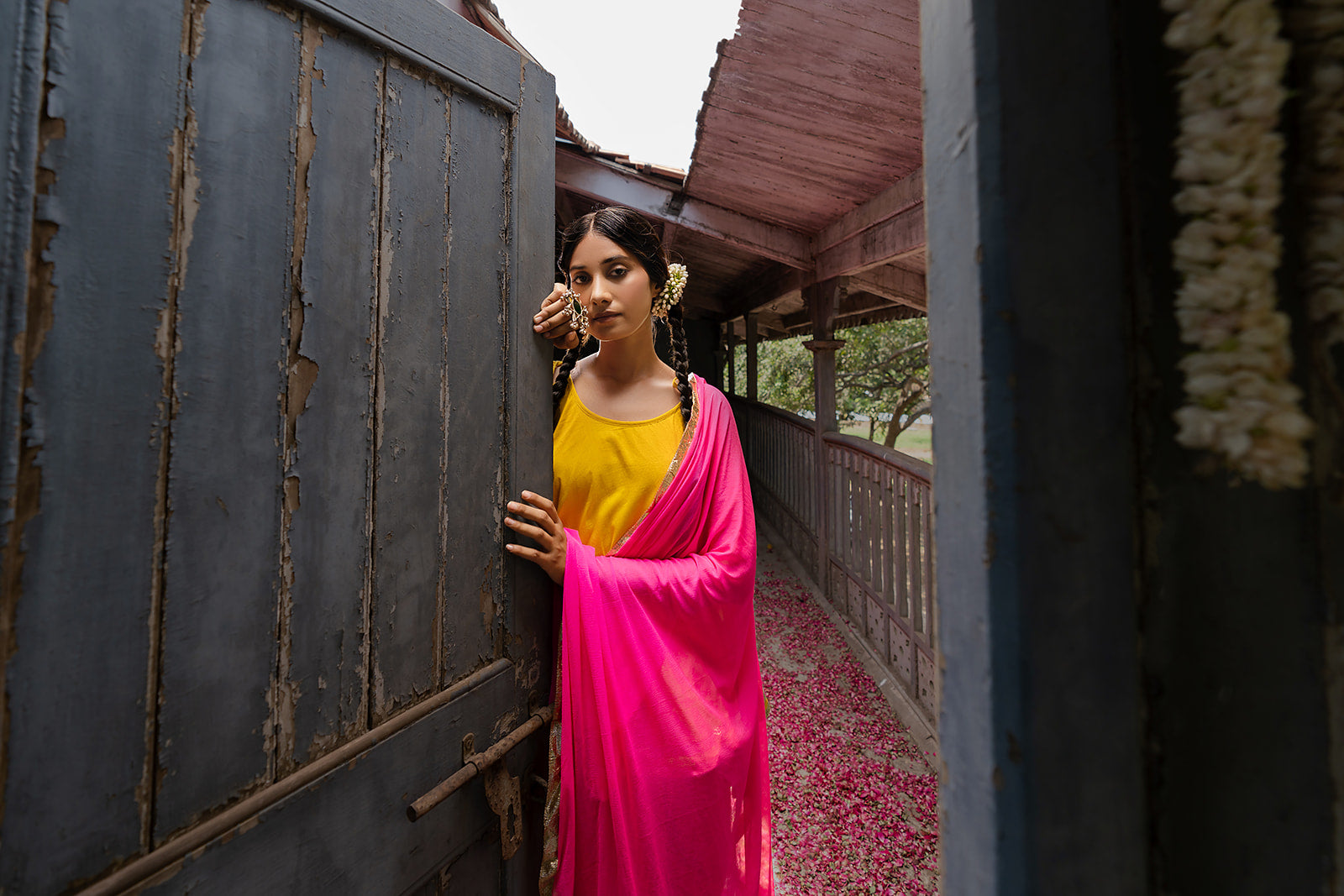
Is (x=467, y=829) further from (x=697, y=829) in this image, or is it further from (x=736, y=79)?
(x=736, y=79)

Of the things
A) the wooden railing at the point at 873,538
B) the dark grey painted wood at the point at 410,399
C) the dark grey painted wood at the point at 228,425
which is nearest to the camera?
the dark grey painted wood at the point at 228,425

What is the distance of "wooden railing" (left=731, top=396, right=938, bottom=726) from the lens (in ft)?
9.77

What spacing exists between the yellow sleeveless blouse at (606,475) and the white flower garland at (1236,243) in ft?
3.90

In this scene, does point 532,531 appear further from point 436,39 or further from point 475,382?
point 436,39

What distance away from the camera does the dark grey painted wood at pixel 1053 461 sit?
38cm

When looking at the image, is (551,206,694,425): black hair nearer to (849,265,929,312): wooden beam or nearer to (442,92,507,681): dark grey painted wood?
(442,92,507,681): dark grey painted wood

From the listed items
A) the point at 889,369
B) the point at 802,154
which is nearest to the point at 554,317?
the point at 802,154

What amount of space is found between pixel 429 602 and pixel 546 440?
1.44 ft

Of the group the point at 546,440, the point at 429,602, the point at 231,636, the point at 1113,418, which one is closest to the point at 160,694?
the point at 231,636

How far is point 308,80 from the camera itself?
0.78 metres

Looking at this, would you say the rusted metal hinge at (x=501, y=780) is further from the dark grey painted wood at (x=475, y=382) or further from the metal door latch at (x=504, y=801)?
the dark grey painted wood at (x=475, y=382)

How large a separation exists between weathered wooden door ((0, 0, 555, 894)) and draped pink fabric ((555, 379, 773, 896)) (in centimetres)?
17

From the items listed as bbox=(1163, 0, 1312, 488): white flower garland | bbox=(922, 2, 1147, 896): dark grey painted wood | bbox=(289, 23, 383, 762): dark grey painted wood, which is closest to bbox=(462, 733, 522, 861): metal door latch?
bbox=(289, 23, 383, 762): dark grey painted wood

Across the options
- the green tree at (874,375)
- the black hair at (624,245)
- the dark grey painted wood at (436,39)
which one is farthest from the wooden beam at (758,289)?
the dark grey painted wood at (436,39)
